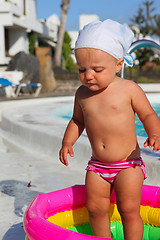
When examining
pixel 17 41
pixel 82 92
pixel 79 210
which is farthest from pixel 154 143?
pixel 17 41

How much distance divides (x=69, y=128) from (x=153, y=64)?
3499 centimetres

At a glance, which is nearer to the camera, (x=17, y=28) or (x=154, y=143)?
(x=154, y=143)

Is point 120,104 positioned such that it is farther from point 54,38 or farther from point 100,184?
point 54,38

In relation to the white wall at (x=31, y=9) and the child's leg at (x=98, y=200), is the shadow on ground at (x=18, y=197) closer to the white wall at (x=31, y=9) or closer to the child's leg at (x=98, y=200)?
the child's leg at (x=98, y=200)

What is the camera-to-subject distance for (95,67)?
1.94 metres

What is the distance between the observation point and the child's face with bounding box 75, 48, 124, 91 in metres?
1.94

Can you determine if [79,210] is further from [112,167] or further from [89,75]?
[89,75]

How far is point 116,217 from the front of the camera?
98.0 inches

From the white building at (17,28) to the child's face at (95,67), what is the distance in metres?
21.3

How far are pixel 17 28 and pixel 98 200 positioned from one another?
2519 cm

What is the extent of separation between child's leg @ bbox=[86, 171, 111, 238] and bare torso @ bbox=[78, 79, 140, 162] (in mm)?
128

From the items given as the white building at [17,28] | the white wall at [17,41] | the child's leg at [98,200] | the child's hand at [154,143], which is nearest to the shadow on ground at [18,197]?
the child's leg at [98,200]

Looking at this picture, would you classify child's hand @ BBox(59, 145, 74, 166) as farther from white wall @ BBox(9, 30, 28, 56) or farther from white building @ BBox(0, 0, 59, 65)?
white wall @ BBox(9, 30, 28, 56)

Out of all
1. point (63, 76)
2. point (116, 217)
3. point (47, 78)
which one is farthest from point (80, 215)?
point (63, 76)
